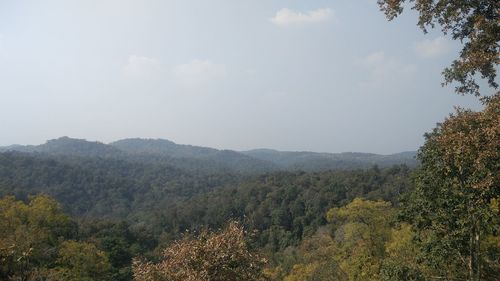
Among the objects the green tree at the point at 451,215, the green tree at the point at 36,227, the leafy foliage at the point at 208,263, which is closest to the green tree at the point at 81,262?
the green tree at the point at 36,227

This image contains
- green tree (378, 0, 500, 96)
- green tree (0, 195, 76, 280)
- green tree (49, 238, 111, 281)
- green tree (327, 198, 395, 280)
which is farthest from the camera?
green tree (49, 238, 111, 281)

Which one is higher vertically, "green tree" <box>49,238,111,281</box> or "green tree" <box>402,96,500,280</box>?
"green tree" <box>402,96,500,280</box>

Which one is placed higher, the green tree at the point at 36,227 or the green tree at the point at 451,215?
the green tree at the point at 451,215

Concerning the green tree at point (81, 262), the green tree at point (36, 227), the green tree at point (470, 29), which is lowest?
the green tree at point (81, 262)

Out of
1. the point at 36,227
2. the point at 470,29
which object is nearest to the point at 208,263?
the point at 470,29

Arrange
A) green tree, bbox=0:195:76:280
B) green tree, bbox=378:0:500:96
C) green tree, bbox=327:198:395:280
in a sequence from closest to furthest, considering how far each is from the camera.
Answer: green tree, bbox=378:0:500:96 < green tree, bbox=327:198:395:280 < green tree, bbox=0:195:76:280

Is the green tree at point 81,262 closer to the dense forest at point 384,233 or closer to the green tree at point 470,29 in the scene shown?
the dense forest at point 384,233

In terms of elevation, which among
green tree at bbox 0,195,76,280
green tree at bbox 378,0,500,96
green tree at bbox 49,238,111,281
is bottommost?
green tree at bbox 49,238,111,281

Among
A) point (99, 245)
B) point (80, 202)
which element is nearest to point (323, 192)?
point (99, 245)

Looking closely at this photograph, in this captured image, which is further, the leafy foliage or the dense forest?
the leafy foliage

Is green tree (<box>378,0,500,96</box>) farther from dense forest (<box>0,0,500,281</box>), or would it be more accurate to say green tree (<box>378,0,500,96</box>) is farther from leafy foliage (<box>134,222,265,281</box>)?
leafy foliage (<box>134,222,265,281</box>)

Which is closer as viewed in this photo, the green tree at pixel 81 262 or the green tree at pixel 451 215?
the green tree at pixel 451 215

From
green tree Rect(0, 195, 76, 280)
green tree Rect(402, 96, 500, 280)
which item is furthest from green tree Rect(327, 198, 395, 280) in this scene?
green tree Rect(0, 195, 76, 280)

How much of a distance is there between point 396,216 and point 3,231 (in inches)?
985
